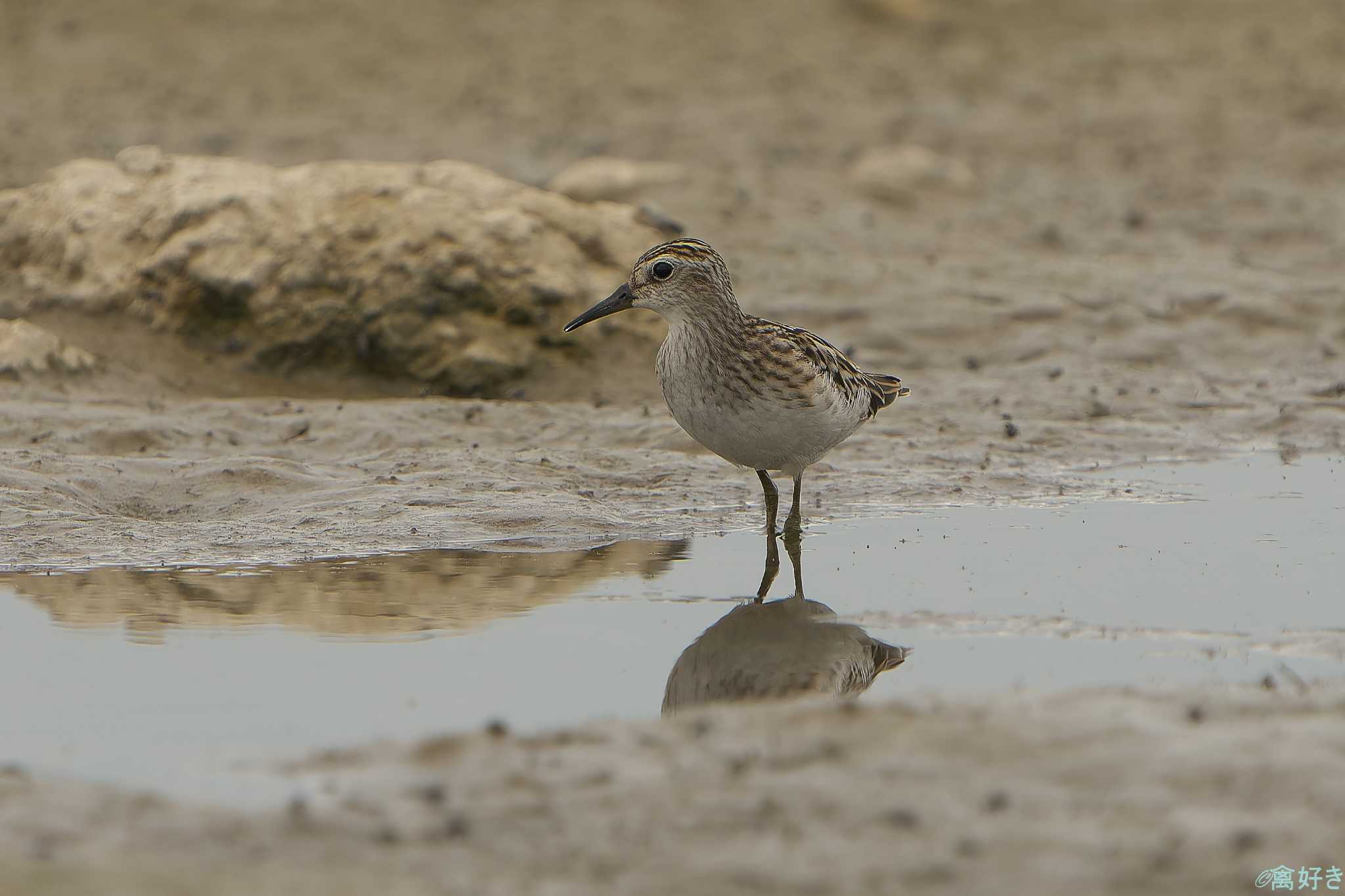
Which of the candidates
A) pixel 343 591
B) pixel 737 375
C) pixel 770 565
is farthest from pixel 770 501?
pixel 343 591

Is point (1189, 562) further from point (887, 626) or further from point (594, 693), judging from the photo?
point (594, 693)

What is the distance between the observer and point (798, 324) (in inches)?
529

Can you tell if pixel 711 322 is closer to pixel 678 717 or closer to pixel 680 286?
pixel 680 286

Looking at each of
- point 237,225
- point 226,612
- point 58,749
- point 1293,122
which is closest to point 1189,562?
point 226,612

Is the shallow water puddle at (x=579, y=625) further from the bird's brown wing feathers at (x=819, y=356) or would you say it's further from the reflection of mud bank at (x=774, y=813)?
the bird's brown wing feathers at (x=819, y=356)

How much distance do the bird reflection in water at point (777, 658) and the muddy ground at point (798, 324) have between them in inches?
23.9

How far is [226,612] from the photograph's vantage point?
7281 mm

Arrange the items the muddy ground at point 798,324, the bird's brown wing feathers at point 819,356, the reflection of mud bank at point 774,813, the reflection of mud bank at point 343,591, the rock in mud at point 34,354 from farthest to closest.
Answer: the rock in mud at point 34,354, the bird's brown wing feathers at point 819,356, the reflection of mud bank at point 343,591, the muddy ground at point 798,324, the reflection of mud bank at point 774,813

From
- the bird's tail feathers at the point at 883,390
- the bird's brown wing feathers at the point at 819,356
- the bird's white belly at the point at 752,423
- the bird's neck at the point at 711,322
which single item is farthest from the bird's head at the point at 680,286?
the bird's tail feathers at the point at 883,390

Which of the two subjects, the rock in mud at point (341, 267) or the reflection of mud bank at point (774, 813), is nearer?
the reflection of mud bank at point (774, 813)

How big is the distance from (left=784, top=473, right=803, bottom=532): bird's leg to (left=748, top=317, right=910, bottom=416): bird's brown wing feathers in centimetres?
56

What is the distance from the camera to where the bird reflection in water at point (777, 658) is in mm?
6316

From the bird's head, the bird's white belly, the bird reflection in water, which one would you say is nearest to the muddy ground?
the bird reflection in water

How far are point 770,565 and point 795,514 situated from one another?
2.51 ft
